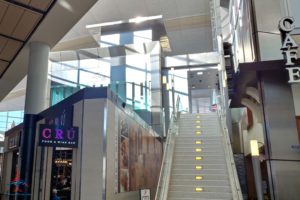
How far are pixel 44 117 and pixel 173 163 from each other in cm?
396

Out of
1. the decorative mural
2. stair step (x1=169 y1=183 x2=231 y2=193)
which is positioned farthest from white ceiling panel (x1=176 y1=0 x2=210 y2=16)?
stair step (x1=169 y1=183 x2=231 y2=193)

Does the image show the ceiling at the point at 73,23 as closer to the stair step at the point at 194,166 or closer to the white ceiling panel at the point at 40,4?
the white ceiling panel at the point at 40,4

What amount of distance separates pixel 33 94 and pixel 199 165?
537 cm

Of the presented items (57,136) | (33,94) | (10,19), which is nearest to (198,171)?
(57,136)

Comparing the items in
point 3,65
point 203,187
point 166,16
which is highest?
point 166,16

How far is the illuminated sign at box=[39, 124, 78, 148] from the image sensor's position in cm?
648

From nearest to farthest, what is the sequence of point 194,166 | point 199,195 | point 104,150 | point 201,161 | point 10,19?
1. point 104,150
2. point 199,195
3. point 10,19
4. point 194,166
5. point 201,161

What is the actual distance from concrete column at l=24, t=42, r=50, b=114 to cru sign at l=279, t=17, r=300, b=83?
22.4 feet

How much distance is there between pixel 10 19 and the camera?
7945mm

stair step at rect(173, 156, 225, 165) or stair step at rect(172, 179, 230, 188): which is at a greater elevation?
stair step at rect(173, 156, 225, 165)

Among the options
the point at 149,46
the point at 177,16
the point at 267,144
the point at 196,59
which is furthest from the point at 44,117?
the point at 177,16

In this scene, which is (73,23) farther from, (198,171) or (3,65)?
(198,171)

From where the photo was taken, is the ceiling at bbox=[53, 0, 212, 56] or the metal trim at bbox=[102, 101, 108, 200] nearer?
the metal trim at bbox=[102, 101, 108, 200]

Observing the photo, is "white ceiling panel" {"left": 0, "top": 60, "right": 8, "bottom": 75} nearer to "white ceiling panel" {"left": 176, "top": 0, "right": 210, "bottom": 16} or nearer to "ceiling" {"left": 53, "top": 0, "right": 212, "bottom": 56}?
"ceiling" {"left": 53, "top": 0, "right": 212, "bottom": 56}
